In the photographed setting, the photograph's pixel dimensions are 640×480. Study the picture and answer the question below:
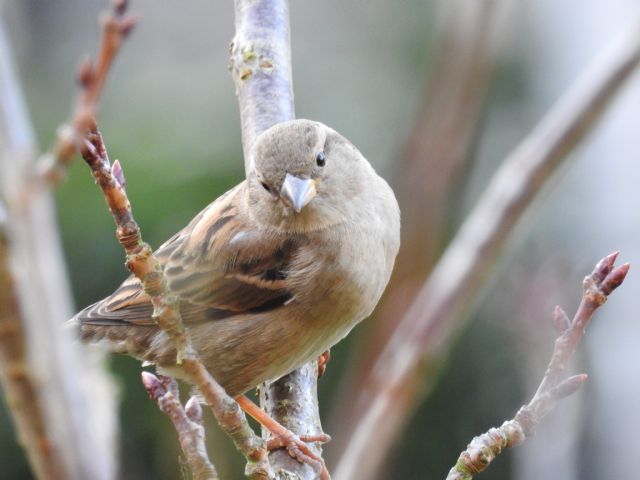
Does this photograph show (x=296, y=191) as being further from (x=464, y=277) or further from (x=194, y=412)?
(x=464, y=277)

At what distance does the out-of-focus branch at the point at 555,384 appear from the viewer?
1.76m

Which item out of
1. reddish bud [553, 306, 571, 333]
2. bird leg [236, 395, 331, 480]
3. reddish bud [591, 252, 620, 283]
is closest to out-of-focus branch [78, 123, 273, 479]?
reddish bud [553, 306, 571, 333]

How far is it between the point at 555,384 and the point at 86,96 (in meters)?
1.15

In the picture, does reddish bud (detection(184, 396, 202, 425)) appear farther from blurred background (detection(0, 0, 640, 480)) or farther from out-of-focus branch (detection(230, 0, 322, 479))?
out-of-focus branch (detection(230, 0, 322, 479))

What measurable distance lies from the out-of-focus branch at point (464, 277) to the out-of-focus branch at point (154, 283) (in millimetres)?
580

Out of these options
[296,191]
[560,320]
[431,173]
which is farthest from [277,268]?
[431,173]

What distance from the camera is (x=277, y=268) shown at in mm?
3363

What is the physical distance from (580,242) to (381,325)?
455 centimetres

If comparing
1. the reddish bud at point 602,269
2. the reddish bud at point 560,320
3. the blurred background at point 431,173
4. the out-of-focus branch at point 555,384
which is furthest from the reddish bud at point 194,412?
the reddish bud at point 602,269

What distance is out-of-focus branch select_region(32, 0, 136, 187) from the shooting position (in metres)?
0.90

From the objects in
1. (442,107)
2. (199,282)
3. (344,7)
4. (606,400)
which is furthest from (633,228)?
(344,7)

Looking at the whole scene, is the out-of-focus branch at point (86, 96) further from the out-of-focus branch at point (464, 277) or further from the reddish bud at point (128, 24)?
the out-of-focus branch at point (464, 277)

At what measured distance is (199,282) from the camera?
11.1ft

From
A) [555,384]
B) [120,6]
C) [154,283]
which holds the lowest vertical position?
[555,384]
